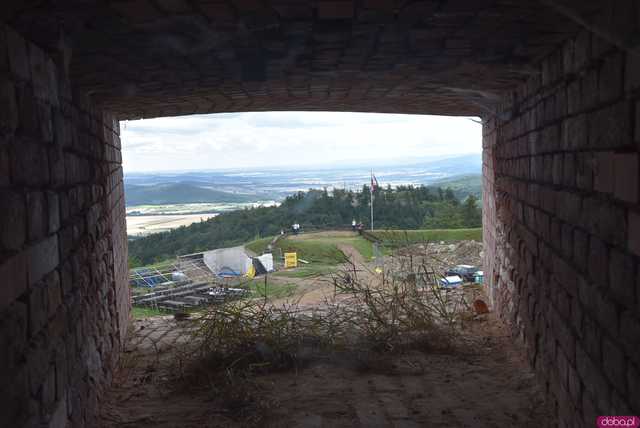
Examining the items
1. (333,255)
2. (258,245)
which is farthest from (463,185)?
(333,255)

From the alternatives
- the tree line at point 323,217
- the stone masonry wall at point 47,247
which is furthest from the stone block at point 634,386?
the tree line at point 323,217

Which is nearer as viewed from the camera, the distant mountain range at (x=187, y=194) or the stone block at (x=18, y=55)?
the stone block at (x=18, y=55)

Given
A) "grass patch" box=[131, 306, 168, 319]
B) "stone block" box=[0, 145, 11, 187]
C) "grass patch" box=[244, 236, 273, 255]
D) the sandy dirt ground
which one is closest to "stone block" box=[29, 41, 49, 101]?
"stone block" box=[0, 145, 11, 187]

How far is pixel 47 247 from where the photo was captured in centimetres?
271

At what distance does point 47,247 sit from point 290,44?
5.93ft

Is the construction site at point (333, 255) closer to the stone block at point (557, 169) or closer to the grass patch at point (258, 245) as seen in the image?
the stone block at point (557, 169)

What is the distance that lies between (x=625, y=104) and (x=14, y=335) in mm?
2435

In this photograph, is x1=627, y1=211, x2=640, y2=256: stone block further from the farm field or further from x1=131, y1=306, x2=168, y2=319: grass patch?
the farm field

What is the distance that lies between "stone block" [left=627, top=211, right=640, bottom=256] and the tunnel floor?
1.92 meters

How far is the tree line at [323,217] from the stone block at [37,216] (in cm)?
1581

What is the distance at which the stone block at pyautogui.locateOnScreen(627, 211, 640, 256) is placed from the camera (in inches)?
81.2

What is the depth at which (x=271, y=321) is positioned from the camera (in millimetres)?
5523

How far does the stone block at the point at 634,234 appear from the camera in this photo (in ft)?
6.76

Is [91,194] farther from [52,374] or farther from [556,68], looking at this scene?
[556,68]
